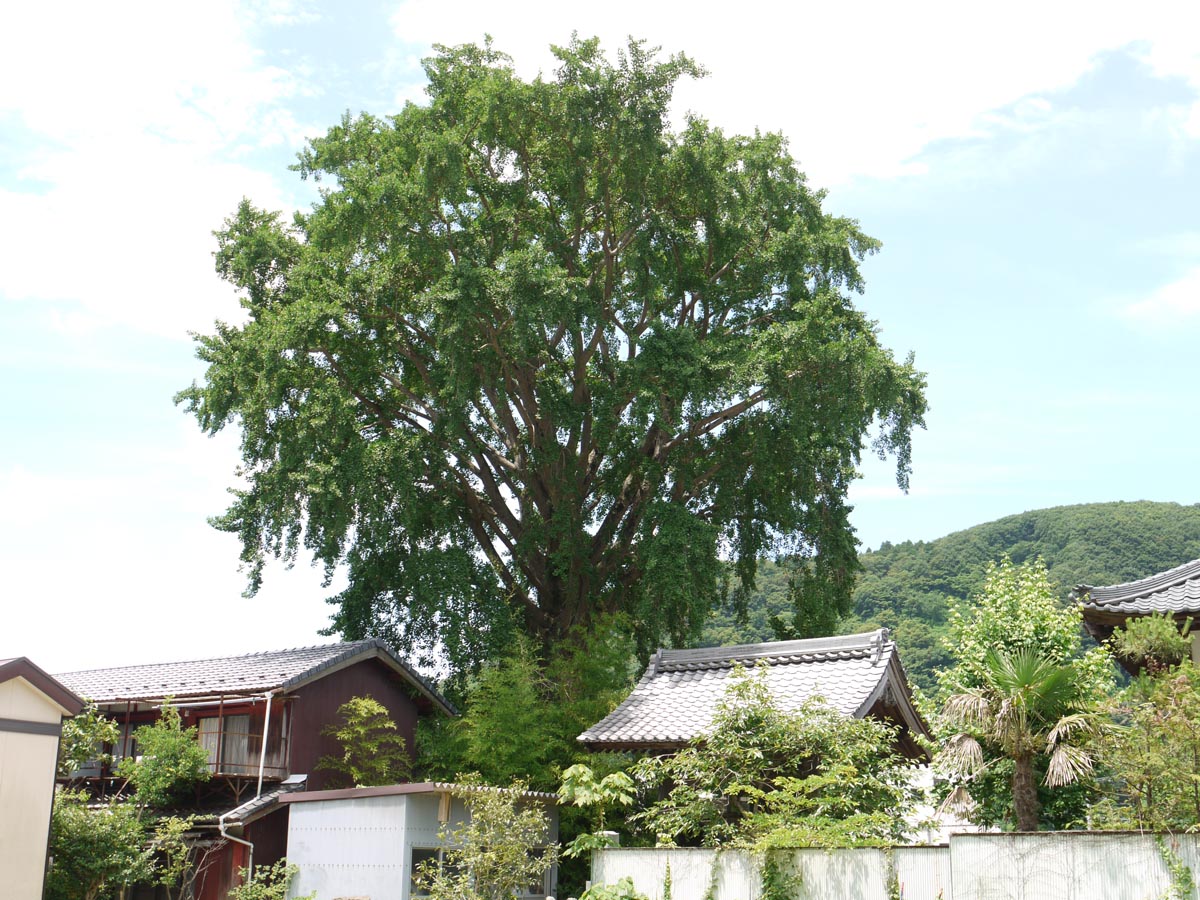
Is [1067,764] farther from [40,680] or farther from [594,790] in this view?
[40,680]

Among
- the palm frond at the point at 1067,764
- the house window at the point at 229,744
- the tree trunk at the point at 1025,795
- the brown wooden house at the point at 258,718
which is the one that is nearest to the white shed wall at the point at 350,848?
the brown wooden house at the point at 258,718

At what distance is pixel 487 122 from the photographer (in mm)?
24703

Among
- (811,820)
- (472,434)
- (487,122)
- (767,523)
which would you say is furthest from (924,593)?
(811,820)

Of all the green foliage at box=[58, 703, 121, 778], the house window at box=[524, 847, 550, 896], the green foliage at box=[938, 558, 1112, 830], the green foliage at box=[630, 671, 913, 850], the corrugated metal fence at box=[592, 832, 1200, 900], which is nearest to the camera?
the corrugated metal fence at box=[592, 832, 1200, 900]

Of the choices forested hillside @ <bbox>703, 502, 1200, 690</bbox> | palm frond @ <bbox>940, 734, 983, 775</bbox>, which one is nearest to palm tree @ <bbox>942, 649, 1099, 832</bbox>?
palm frond @ <bbox>940, 734, 983, 775</bbox>

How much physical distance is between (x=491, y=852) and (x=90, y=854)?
24.5ft

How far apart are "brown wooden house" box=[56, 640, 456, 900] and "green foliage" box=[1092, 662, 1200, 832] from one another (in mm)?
14256

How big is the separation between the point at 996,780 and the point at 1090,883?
475 centimetres

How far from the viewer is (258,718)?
23.2 meters

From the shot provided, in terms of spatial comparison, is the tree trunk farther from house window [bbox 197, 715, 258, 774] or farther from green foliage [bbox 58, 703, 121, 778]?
green foliage [bbox 58, 703, 121, 778]

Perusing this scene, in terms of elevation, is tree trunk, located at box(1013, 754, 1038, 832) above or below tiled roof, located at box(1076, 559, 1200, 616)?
below

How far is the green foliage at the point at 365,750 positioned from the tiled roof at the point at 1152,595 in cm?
1378

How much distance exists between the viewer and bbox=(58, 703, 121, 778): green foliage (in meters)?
19.7

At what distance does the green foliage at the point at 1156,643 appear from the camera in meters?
12.8
